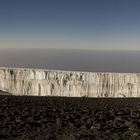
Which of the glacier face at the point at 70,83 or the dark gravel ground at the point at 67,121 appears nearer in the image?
the dark gravel ground at the point at 67,121

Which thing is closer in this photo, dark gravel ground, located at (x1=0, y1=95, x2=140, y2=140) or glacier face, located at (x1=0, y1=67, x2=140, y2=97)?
dark gravel ground, located at (x1=0, y1=95, x2=140, y2=140)

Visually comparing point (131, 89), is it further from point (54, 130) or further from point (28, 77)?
point (54, 130)

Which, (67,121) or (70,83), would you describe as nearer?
(67,121)

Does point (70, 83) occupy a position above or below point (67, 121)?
above
